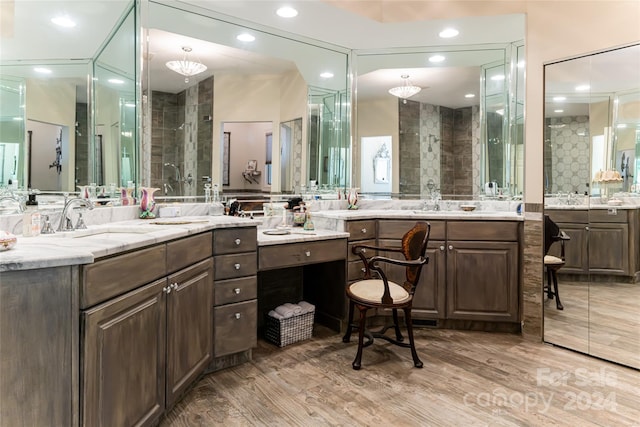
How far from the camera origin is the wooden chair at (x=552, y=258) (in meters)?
2.71

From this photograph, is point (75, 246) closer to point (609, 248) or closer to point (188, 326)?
point (188, 326)

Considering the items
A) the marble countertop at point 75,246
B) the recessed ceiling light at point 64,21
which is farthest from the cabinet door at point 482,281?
the recessed ceiling light at point 64,21

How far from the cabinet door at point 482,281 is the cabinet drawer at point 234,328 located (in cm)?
156

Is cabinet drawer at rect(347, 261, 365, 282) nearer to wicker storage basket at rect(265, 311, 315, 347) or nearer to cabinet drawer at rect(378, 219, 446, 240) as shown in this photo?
cabinet drawer at rect(378, 219, 446, 240)

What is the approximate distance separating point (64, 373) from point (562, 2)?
3477 millimetres

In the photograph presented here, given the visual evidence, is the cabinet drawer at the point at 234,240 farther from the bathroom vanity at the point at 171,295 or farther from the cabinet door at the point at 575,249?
the cabinet door at the point at 575,249

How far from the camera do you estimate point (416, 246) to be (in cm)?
239

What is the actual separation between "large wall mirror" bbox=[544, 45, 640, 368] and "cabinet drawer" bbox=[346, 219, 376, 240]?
1257 millimetres

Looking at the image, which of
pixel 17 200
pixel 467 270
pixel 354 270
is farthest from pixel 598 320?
pixel 17 200

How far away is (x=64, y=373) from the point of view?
114 centimetres

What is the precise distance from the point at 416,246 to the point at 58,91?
215cm

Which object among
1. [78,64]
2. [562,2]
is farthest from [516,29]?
[78,64]

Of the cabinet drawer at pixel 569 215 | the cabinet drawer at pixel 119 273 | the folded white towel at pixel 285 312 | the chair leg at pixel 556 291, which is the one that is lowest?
the folded white towel at pixel 285 312

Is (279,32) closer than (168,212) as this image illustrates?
No
